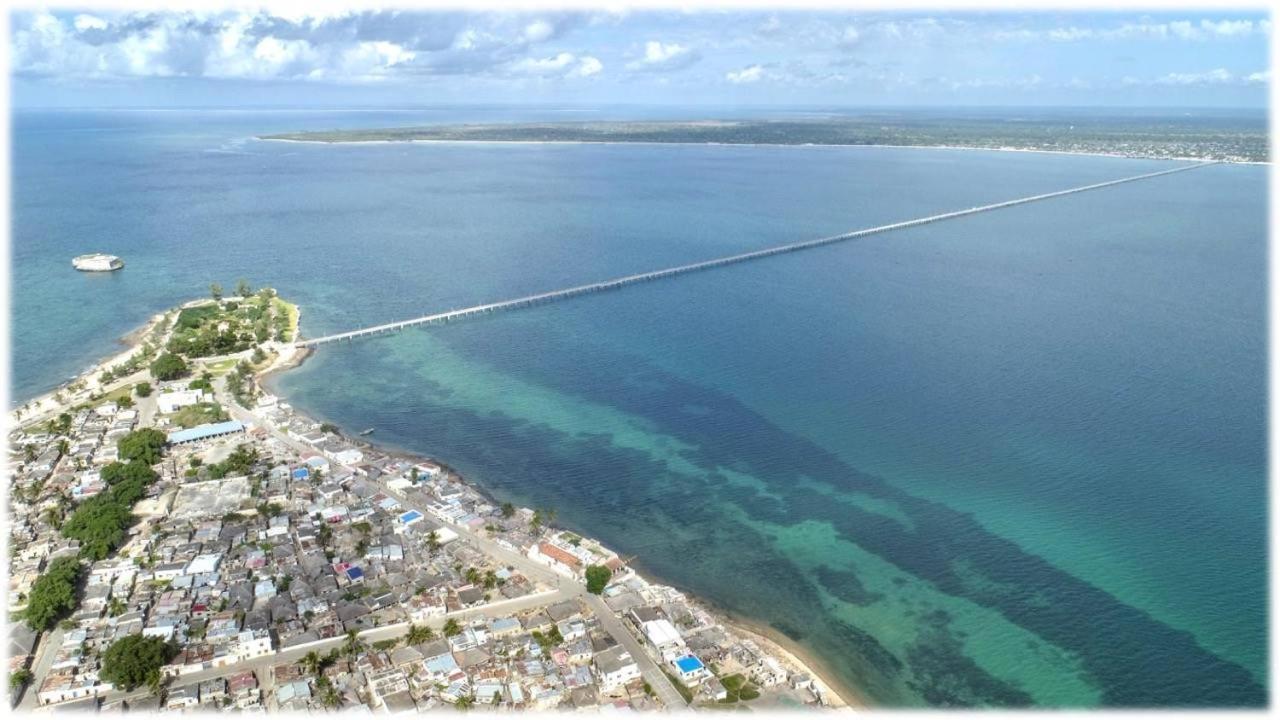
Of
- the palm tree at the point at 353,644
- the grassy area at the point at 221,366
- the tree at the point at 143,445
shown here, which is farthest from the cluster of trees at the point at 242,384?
the palm tree at the point at 353,644

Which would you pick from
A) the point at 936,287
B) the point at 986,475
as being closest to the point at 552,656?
the point at 986,475

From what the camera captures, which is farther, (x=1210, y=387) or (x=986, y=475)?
(x=1210, y=387)

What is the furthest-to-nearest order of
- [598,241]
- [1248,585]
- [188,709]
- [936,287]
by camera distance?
[598,241] < [936,287] < [1248,585] < [188,709]

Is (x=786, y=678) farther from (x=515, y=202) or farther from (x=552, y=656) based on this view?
(x=515, y=202)

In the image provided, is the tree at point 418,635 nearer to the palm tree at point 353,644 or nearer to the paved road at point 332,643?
the paved road at point 332,643

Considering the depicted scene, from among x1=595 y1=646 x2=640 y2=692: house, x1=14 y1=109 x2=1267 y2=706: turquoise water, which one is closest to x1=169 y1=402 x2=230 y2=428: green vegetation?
x1=14 y1=109 x2=1267 y2=706: turquoise water

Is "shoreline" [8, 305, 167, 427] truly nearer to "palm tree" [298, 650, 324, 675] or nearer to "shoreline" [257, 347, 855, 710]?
"shoreline" [257, 347, 855, 710]

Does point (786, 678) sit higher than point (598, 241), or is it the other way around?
point (598, 241)
